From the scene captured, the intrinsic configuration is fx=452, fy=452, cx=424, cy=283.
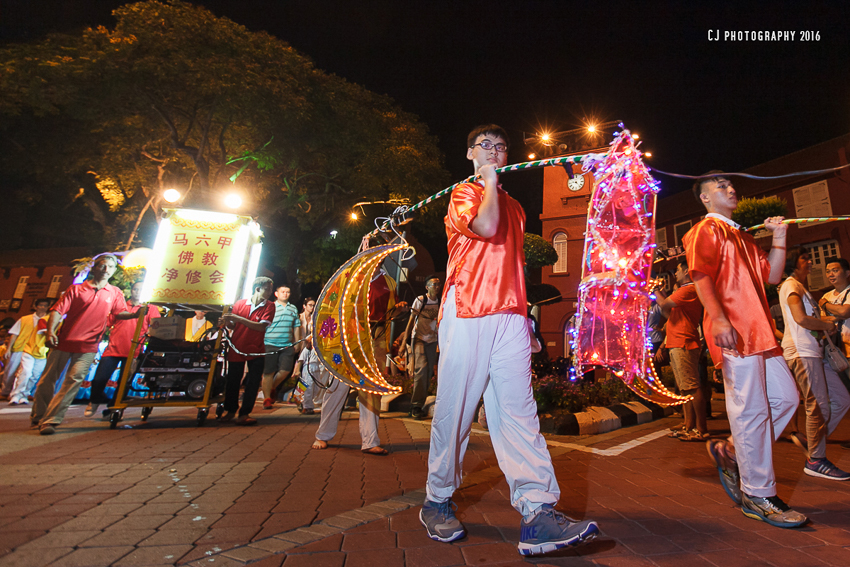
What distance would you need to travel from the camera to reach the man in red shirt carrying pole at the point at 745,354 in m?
2.50

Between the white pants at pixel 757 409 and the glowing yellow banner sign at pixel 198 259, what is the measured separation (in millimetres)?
6758

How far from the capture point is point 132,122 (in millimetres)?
14586

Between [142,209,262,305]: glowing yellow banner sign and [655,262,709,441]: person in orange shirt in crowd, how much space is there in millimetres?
6188

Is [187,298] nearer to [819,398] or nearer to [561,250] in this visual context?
[819,398]

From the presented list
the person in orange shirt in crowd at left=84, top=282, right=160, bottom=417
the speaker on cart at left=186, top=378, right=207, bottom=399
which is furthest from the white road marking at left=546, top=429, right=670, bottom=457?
the person in orange shirt in crowd at left=84, top=282, right=160, bottom=417

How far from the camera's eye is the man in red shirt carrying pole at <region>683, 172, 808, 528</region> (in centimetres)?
250

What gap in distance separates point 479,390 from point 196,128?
16.7 meters

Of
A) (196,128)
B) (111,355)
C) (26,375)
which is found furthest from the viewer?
(196,128)

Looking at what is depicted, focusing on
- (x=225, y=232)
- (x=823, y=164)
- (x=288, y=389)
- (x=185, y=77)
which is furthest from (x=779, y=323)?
(x=185, y=77)

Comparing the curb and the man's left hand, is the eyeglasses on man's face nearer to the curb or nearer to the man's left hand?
the man's left hand

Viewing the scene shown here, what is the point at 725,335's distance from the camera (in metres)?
2.58

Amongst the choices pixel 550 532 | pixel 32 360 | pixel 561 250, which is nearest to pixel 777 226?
pixel 550 532

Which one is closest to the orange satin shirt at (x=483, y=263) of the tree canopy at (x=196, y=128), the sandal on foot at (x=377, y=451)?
the sandal on foot at (x=377, y=451)

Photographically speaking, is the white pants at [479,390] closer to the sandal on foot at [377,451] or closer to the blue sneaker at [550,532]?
the blue sneaker at [550,532]
